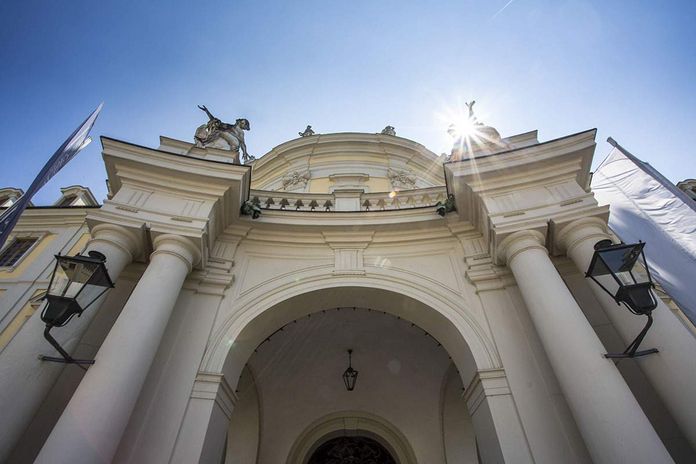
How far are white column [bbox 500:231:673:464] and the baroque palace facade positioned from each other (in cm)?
2

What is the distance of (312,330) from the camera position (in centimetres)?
943

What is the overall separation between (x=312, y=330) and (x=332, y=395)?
2427mm

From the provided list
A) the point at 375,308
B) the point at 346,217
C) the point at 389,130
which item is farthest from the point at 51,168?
the point at 389,130

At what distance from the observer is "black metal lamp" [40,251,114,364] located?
14.3 ft

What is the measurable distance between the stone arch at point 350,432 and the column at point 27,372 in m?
6.83

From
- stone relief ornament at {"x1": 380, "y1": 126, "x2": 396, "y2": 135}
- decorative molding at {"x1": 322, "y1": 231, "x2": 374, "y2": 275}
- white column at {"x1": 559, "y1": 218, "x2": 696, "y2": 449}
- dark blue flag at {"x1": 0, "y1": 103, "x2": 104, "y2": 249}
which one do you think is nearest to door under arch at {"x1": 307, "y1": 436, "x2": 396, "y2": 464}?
decorative molding at {"x1": 322, "y1": 231, "x2": 374, "y2": 275}

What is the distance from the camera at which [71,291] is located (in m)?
4.84

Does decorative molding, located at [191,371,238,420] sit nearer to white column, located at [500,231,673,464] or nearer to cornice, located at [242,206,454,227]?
cornice, located at [242,206,454,227]

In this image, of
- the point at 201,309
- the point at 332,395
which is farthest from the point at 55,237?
the point at 332,395

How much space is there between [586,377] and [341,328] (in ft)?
20.4

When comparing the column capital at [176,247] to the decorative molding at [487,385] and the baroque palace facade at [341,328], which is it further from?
the decorative molding at [487,385]

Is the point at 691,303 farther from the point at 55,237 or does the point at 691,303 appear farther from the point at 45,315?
the point at 55,237

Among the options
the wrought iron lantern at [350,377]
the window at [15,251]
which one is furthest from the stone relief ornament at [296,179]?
the window at [15,251]

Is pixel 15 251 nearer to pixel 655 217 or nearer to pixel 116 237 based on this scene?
pixel 116 237
